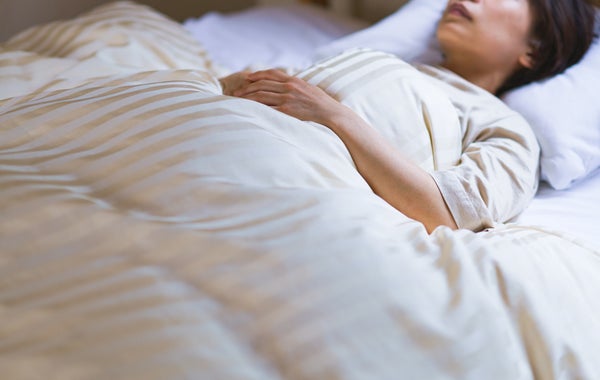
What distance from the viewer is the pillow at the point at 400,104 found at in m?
1.18

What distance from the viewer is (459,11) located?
1.48m

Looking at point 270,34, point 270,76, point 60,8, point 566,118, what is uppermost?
point 270,76

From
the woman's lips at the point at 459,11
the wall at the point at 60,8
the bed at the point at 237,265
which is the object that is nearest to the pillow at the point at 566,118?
the woman's lips at the point at 459,11

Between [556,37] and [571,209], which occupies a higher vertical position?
[556,37]

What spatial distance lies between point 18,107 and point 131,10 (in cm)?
82

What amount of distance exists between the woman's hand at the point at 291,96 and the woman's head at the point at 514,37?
1.37ft

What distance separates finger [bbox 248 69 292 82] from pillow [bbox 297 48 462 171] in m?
0.05

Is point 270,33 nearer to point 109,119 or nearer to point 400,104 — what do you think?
point 400,104

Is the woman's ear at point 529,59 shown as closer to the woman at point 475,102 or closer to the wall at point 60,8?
the woman at point 475,102

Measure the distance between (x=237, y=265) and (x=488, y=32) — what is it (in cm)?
90

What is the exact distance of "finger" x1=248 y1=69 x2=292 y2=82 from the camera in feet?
4.04

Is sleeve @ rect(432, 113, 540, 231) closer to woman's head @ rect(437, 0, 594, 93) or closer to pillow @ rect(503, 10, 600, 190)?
pillow @ rect(503, 10, 600, 190)

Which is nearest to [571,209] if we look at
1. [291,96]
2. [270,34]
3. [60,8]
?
[291,96]

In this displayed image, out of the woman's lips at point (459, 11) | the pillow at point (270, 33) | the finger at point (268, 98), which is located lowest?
the pillow at point (270, 33)
